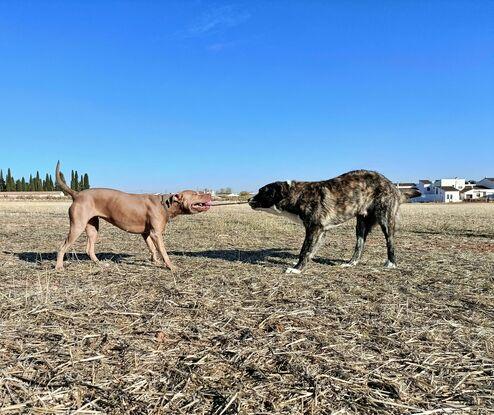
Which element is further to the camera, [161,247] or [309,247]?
[309,247]

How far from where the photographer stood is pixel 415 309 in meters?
5.53

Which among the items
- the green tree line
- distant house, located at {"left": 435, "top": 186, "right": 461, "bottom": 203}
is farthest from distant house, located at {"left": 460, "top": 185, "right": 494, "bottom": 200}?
the green tree line

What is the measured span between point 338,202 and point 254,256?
96.1 inches

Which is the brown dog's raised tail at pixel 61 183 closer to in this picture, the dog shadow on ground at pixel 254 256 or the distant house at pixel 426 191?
the dog shadow on ground at pixel 254 256

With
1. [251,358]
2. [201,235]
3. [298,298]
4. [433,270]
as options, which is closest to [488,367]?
[251,358]

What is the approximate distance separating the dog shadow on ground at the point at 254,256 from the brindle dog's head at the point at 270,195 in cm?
121

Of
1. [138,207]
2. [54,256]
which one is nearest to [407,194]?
[138,207]

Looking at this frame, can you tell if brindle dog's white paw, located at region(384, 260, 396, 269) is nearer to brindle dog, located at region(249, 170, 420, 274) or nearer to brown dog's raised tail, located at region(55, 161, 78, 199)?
brindle dog, located at region(249, 170, 420, 274)

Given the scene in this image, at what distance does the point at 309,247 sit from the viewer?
8.48 m

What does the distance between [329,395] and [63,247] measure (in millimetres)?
6378

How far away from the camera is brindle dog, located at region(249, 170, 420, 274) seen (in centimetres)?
888

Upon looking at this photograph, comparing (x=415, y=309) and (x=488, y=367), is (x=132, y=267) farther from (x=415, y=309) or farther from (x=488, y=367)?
(x=488, y=367)

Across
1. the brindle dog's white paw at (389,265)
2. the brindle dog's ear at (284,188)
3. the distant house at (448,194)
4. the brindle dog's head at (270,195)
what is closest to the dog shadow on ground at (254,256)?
the brindle dog's white paw at (389,265)

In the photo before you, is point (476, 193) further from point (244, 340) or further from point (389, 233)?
point (244, 340)
